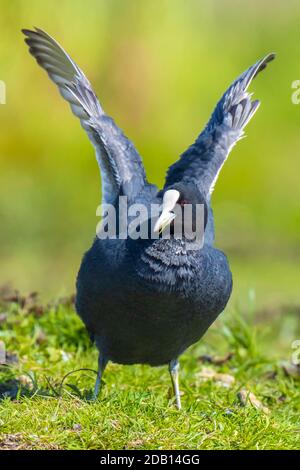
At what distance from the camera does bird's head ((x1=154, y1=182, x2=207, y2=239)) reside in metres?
5.29

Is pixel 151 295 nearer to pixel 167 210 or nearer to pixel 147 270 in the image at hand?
pixel 147 270

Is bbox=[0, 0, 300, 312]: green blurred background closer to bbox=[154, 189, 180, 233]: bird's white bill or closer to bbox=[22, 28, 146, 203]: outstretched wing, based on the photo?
bbox=[22, 28, 146, 203]: outstretched wing

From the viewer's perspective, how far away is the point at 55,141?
39.1 ft

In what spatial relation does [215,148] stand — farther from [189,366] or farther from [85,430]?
[85,430]

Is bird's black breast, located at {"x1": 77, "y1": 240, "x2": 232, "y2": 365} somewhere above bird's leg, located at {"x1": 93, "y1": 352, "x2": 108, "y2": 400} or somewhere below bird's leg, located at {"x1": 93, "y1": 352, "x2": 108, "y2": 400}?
above

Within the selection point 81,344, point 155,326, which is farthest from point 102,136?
point 81,344

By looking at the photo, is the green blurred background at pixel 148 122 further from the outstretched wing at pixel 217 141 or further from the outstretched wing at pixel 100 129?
the outstretched wing at pixel 100 129

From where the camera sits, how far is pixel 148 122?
41.3 feet

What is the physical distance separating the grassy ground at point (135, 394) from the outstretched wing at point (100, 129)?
1024mm

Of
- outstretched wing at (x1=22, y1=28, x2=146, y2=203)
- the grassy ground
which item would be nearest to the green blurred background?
the grassy ground

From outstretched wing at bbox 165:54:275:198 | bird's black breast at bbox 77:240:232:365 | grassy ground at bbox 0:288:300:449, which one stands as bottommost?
grassy ground at bbox 0:288:300:449

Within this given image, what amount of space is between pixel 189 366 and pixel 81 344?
640 mm

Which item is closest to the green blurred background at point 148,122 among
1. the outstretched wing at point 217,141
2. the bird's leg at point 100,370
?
the outstretched wing at point 217,141

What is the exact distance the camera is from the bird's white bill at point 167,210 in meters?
5.24
